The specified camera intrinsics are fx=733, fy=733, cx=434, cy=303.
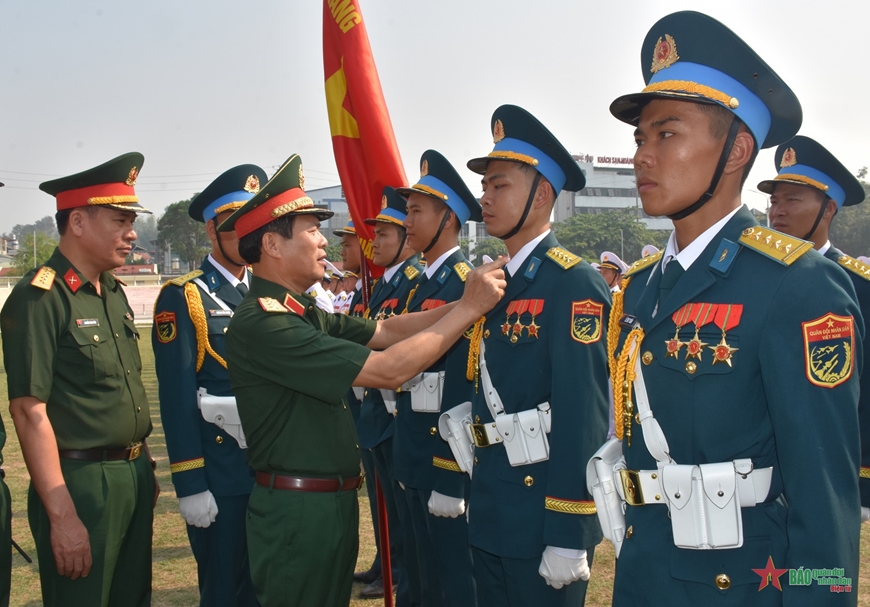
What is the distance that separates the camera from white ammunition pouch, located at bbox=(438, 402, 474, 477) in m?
3.88

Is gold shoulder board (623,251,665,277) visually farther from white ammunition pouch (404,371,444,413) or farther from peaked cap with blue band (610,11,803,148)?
white ammunition pouch (404,371,444,413)

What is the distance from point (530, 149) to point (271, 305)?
159 centimetres

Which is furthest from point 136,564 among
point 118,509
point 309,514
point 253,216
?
point 253,216

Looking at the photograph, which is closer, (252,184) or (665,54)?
(665,54)

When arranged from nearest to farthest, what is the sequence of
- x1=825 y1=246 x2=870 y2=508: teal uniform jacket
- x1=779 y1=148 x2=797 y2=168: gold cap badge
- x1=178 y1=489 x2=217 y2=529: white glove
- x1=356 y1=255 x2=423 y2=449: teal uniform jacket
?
x1=825 y1=246 x2=870 y2=508: teal uniform jacket, x1=178 y1=489 x2=217 y2=529: white glove, x1=779 y1=148 x2=797 y2=168: gold cap badge, x1=356 y1=255 x2=423 y2=449: teal uniform jacket

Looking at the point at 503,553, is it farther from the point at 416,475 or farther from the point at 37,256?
the point at 37,256

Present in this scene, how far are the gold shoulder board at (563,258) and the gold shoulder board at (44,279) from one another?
2.60m

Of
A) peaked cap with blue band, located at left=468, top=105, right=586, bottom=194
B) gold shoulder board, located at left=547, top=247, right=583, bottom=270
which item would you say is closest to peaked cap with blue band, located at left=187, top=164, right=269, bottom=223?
peaked cap with blue band, located at left=468, top=105, right=586, bottom=194

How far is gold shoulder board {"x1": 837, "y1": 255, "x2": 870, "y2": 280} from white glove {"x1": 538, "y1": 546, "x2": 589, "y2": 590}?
8.42 feet

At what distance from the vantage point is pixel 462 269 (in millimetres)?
5059

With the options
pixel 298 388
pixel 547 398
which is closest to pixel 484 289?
pixel 547 398

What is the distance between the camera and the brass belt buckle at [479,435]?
3.54 metres

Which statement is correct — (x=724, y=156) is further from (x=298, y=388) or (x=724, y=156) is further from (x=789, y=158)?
(x=789, y=158)

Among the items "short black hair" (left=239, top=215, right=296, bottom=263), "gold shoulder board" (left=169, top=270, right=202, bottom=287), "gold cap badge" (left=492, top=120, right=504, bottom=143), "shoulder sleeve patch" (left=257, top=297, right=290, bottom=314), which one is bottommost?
"shoulder sleeve patch" (left=257, top=297, right=290, bottom=314)
